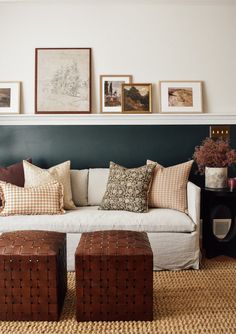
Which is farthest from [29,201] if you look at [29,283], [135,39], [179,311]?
[135,39]

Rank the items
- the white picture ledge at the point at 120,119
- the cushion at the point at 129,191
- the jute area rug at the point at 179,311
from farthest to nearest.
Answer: the white picture ledge at the point at 120,119, the cushion at the point at 129,191, the jute area rug at the point at 179,311

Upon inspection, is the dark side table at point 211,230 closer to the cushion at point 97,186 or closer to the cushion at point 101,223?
the cushion at point 101,223

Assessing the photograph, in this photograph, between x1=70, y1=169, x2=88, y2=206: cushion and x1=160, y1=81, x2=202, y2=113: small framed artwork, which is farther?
x1=160, y1=81, x2=202, y2=113: small framed artwork

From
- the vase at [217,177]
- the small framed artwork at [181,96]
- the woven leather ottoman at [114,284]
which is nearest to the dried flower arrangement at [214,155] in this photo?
the vase at [217,177]

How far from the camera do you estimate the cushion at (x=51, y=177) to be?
355cm

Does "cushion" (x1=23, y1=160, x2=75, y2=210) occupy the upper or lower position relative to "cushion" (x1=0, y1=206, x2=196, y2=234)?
upper

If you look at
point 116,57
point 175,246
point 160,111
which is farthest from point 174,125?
point 175,246

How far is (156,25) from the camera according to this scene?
160 inches

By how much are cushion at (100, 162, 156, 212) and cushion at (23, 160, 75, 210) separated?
343 mm

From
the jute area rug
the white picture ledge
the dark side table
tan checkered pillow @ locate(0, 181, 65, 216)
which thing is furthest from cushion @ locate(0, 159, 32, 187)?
the dark side table

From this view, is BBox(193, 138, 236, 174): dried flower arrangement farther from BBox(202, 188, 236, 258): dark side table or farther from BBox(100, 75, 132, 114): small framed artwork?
BBox(100, 75, 132, 114): small framed artwork

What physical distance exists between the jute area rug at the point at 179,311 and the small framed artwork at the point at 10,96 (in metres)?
1.92

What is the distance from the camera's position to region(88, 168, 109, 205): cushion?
381 cm

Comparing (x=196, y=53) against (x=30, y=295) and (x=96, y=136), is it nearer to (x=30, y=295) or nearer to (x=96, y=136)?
(x=96, y=136)
